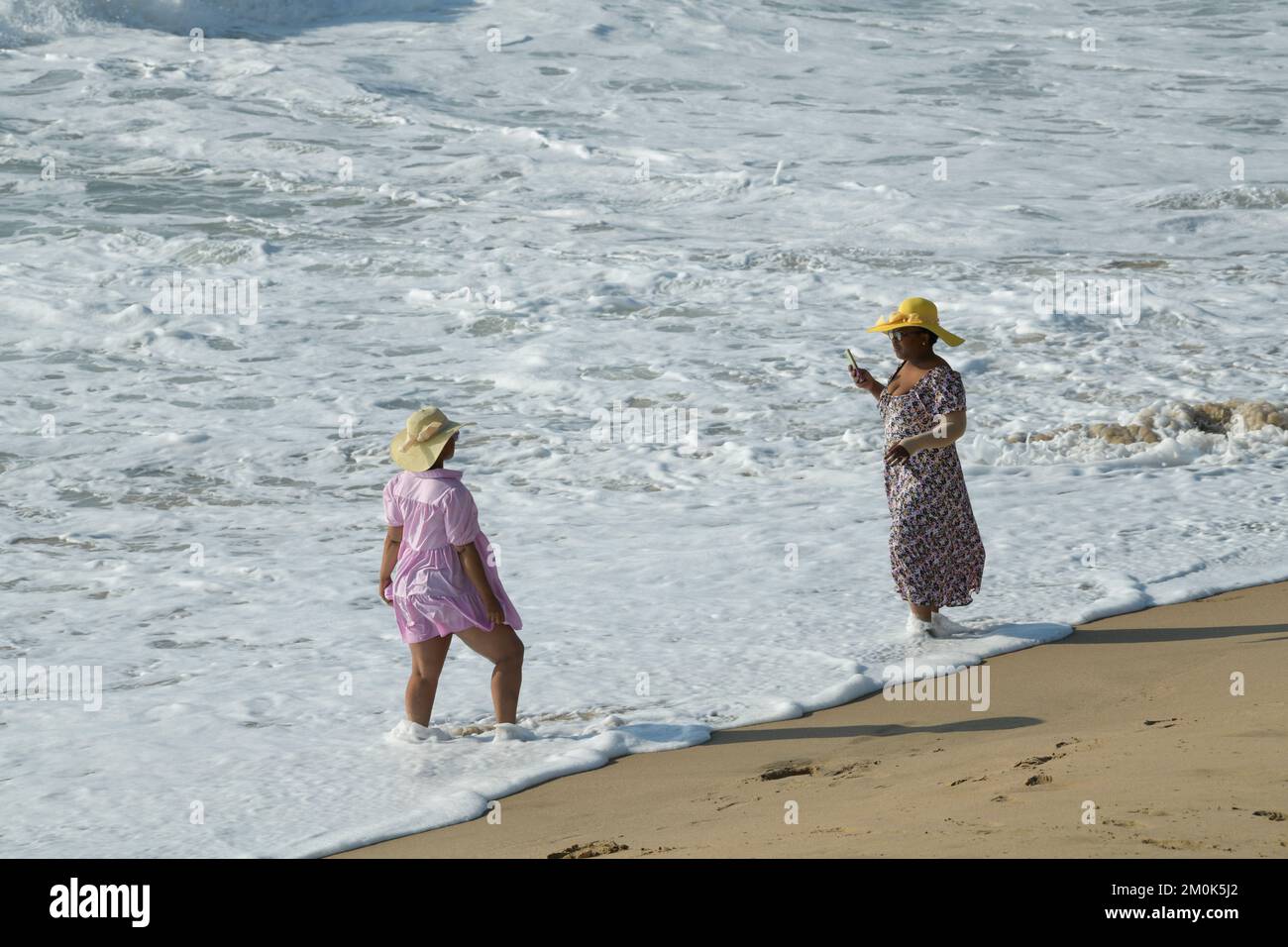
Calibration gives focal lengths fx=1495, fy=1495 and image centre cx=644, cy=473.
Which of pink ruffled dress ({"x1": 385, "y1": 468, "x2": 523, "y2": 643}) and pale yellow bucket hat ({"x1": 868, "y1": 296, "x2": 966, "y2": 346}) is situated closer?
pink ruffled dress ({"x1": 385, "y1": 468, "x2": 523, "y2": 643})

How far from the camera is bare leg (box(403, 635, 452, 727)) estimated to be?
5.41 metres

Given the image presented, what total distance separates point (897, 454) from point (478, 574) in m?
1.94

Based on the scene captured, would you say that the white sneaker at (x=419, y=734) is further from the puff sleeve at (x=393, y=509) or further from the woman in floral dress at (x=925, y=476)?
the woman in floral dress at (x=925, y=476)

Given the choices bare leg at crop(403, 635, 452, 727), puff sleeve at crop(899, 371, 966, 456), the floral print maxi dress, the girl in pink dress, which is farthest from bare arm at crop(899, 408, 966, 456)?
bare leg at crop(403, 635, 452, 727)

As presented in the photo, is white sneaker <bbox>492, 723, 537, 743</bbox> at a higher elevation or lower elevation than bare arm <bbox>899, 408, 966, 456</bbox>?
lower

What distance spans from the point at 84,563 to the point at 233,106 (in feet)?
55.5

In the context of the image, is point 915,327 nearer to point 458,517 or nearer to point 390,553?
point 458,517

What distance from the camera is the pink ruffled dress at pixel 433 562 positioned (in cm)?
525

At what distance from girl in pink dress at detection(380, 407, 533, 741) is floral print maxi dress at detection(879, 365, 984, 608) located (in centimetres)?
190

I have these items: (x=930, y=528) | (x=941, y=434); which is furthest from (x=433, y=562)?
(x=930, y=528)

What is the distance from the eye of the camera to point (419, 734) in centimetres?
561

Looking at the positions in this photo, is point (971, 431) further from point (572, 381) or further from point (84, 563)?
point (84, 563)

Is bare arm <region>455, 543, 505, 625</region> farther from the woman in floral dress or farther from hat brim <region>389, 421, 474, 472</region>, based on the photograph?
the woman in floral dress

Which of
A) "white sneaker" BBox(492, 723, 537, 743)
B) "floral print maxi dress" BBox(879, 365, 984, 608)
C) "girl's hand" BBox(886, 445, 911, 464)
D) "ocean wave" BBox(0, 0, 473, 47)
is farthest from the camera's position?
"ocean wave" BBox(0, 0, 473, 47)
